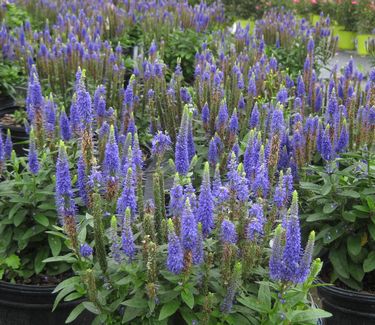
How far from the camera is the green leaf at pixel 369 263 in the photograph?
352 centimetres

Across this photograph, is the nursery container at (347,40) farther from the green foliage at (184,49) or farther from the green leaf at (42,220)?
the green leaf at (42,220)

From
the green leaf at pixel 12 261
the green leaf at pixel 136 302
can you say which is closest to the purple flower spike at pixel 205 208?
the green leaf at pixel 136 302

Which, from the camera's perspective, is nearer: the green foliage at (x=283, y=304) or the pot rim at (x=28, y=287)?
the green foliage at (x=283, y=304)

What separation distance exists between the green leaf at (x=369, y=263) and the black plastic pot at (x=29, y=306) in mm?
1768

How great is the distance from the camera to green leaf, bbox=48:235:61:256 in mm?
3486

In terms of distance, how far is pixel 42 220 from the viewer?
3525mm

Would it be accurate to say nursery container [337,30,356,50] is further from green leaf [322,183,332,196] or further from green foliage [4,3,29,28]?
green leaf [322,183,332,196]

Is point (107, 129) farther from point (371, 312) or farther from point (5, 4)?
point (5, 4)

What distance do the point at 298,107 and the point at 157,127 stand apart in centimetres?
117

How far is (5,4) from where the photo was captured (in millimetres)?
9883

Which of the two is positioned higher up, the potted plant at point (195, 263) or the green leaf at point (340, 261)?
the potted plant at point (195, 263)

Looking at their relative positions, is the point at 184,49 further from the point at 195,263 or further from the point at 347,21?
the point at 347,21

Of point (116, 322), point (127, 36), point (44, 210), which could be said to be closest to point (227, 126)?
point (44, 210)

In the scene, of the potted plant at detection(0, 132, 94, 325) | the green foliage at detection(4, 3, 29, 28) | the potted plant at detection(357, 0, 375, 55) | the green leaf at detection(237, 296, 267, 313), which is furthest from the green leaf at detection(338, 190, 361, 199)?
the potted plant at detection(357, 0, 375, 55)
